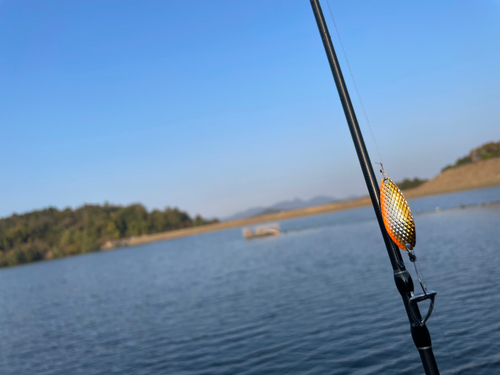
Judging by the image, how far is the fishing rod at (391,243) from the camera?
15.4ft

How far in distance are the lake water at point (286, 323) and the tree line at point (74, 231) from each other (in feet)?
415

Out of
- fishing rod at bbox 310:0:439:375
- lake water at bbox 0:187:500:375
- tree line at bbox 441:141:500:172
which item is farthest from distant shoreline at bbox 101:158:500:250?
fishing rod at bbox 310:0:439:375

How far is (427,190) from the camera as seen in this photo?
4375 inches

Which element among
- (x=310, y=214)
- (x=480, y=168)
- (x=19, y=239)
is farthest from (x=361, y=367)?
(x=19, y=239)

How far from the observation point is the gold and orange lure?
15.6 feet

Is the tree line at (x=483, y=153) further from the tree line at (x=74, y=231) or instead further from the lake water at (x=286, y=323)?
the tree line at (x=74, y=231)

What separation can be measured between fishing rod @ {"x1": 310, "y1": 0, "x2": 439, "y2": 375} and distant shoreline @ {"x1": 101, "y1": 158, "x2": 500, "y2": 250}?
9167 centimetres

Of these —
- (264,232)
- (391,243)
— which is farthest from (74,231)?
(391,243)

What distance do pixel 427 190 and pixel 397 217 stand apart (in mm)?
115526

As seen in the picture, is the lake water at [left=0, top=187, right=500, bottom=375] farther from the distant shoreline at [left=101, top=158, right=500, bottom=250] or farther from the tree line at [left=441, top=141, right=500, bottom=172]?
the tree line at [left=441, top=141, right=500, bottom=172]

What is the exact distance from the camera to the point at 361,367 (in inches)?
391

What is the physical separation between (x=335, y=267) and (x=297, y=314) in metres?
9.82

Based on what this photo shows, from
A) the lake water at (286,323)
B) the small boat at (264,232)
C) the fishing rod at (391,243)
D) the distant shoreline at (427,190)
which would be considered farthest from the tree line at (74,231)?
the fishing rod at (391,243)

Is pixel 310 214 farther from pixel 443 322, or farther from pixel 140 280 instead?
pixel 443 322
